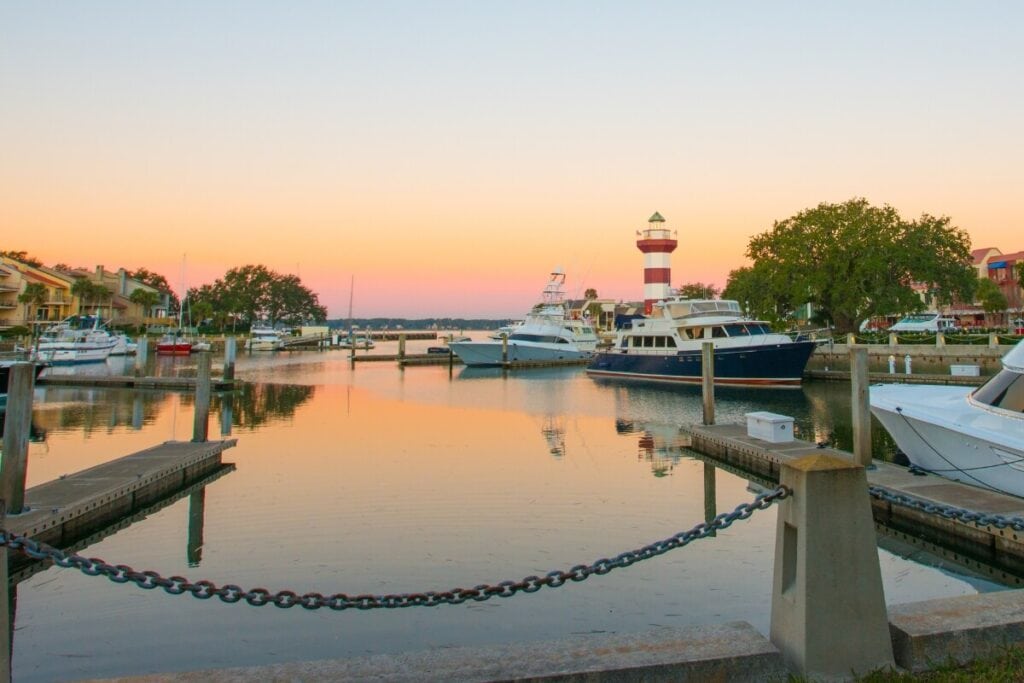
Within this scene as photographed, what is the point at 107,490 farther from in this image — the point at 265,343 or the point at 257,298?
the point at 257,298

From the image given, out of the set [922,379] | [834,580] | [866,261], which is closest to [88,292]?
[866,261]

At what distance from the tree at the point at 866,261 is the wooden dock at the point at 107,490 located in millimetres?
40346

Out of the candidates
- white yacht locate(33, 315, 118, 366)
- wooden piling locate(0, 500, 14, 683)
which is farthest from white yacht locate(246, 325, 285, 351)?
wooden piling locate(0, 500, 14, 683)

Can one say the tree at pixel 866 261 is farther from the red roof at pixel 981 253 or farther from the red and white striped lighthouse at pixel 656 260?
the red roof at pixel 981 253

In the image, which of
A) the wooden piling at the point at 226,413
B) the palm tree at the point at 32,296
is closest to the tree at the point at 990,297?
the wooden piling at the point at 226,413

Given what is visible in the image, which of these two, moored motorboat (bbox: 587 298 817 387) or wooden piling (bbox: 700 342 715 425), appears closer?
wooden piling (bbox: 700 342 715 425)

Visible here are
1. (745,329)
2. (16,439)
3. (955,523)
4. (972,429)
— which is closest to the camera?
(16,439)

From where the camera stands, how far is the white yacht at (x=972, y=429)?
32.1 ft

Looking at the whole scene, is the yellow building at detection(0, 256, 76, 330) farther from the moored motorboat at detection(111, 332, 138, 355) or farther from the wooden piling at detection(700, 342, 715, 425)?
the wooden piling at detection(700, 342, 715, 425)

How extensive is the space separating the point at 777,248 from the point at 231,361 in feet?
119

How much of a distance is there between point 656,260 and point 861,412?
48845mm

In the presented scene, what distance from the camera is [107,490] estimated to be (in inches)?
445

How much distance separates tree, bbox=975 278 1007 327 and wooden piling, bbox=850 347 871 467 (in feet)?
205

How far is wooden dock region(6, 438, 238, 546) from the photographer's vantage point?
9773 millimetres
